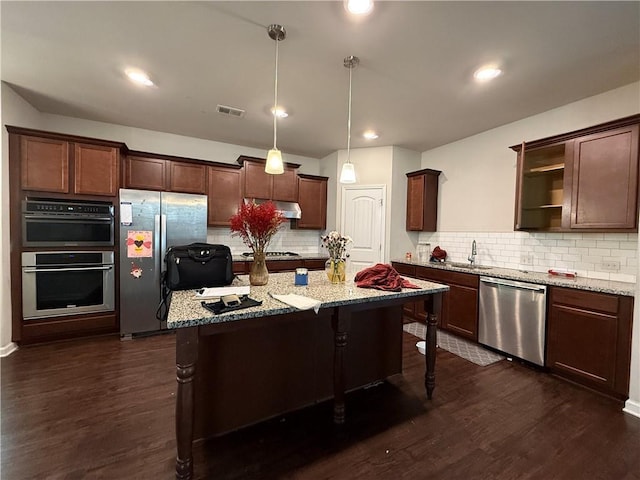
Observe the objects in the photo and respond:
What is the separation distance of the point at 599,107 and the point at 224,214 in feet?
15.0

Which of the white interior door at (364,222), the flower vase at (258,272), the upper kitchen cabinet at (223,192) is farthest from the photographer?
the white interior door at (364,222)

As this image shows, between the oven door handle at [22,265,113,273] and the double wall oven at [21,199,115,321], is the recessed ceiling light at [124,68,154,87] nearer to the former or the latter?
the double wall oven at [21,199,115,321]

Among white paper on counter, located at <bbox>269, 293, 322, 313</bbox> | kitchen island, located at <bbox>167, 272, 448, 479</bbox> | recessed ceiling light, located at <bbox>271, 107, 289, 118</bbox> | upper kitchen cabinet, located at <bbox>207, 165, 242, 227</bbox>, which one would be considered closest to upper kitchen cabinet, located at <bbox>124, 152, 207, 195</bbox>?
upper kitchen cabinet, located at <bbox>207, 165, 242, 227</bbox>

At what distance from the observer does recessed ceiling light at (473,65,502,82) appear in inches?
90.8

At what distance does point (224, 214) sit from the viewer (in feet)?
13.6

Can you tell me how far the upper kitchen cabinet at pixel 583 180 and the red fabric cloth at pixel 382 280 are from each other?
194cm

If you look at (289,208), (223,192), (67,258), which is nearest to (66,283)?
(67,258)

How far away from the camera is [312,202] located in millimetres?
4816

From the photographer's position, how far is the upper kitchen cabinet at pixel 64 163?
9.33 feet

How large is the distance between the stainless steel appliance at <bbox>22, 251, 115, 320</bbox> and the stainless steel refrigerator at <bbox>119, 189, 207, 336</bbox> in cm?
20

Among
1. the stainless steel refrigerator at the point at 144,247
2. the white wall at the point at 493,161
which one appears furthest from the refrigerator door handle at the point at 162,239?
the white wall at the point at 493,161

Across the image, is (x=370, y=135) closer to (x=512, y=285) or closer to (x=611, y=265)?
(x=512, y=285)

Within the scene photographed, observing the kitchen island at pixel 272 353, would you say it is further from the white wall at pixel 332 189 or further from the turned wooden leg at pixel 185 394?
the white wall at pixel 332 189

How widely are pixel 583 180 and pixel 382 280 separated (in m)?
A: 2.27
